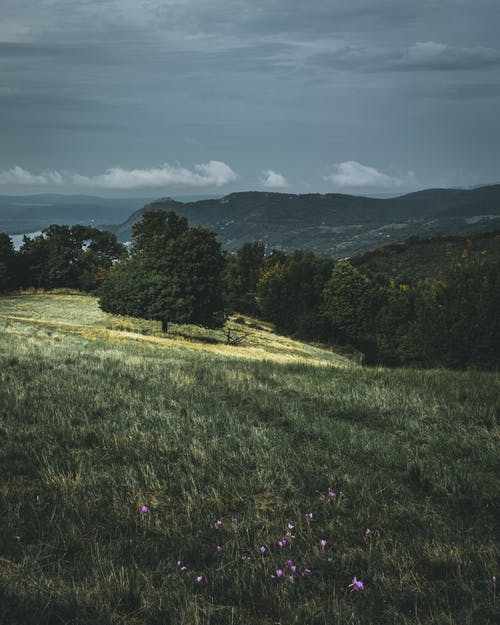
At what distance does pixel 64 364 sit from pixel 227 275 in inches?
3764

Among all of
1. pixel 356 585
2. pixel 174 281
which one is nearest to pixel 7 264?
pixel 174 281

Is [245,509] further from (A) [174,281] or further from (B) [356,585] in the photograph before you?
(A) [174,281]

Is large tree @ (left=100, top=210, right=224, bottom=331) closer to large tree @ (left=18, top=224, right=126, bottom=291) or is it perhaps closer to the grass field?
the grass field

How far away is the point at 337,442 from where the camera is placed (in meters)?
6.91

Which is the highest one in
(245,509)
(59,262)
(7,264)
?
(245,509)

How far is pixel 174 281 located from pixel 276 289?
5335cm

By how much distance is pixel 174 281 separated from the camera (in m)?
41.5

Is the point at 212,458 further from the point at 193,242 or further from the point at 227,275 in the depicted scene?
the point at 227,275

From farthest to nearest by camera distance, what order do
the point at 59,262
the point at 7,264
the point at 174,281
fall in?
the point at 59,262 → the point at 7,264 → the point at 174,281

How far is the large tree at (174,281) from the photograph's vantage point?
136 feet

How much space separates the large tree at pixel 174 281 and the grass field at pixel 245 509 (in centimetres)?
3170

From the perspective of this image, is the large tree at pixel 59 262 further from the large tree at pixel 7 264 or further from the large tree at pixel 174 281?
the large tree at pixel 174 281

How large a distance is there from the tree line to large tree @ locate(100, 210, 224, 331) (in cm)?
10

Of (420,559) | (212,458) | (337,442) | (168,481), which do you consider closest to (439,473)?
(337,442)
